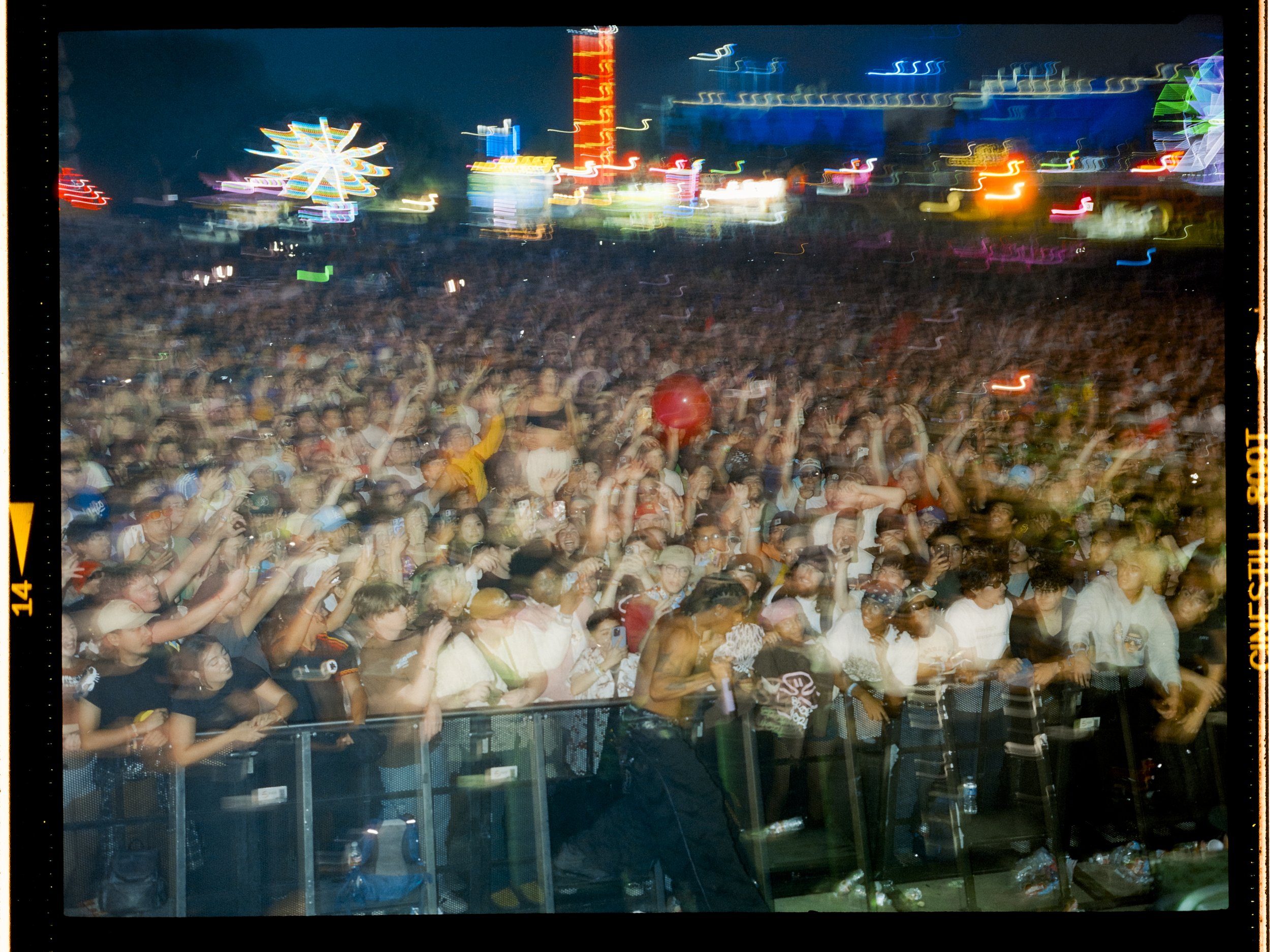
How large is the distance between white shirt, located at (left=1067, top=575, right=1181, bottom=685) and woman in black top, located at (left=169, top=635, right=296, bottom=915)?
7.43 ft

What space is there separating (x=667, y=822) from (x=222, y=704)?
4.20 feet

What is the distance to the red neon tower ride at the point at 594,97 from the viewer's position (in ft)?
9.53

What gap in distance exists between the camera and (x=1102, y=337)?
2943 millimetres

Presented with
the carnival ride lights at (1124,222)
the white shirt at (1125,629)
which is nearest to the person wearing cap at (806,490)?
the white shirt at (1125,629)

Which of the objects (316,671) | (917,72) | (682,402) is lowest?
(316,671)

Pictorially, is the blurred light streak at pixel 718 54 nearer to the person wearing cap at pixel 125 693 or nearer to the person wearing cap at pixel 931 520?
the person wearing cap at pixel 931 520

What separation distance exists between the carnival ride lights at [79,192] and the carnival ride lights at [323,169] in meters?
0.36

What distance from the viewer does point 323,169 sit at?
2955 millimetres

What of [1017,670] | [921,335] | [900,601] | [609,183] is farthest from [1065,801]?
[609,183]

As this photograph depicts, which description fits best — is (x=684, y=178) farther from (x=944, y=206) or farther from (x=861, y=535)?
(x=861, y=535)

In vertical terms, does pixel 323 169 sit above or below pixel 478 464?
above

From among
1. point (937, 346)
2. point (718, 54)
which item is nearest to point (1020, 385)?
point (937, 346)

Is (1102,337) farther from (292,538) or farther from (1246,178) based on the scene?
(292,538)

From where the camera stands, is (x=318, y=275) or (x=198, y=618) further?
(x=318, y=275)
